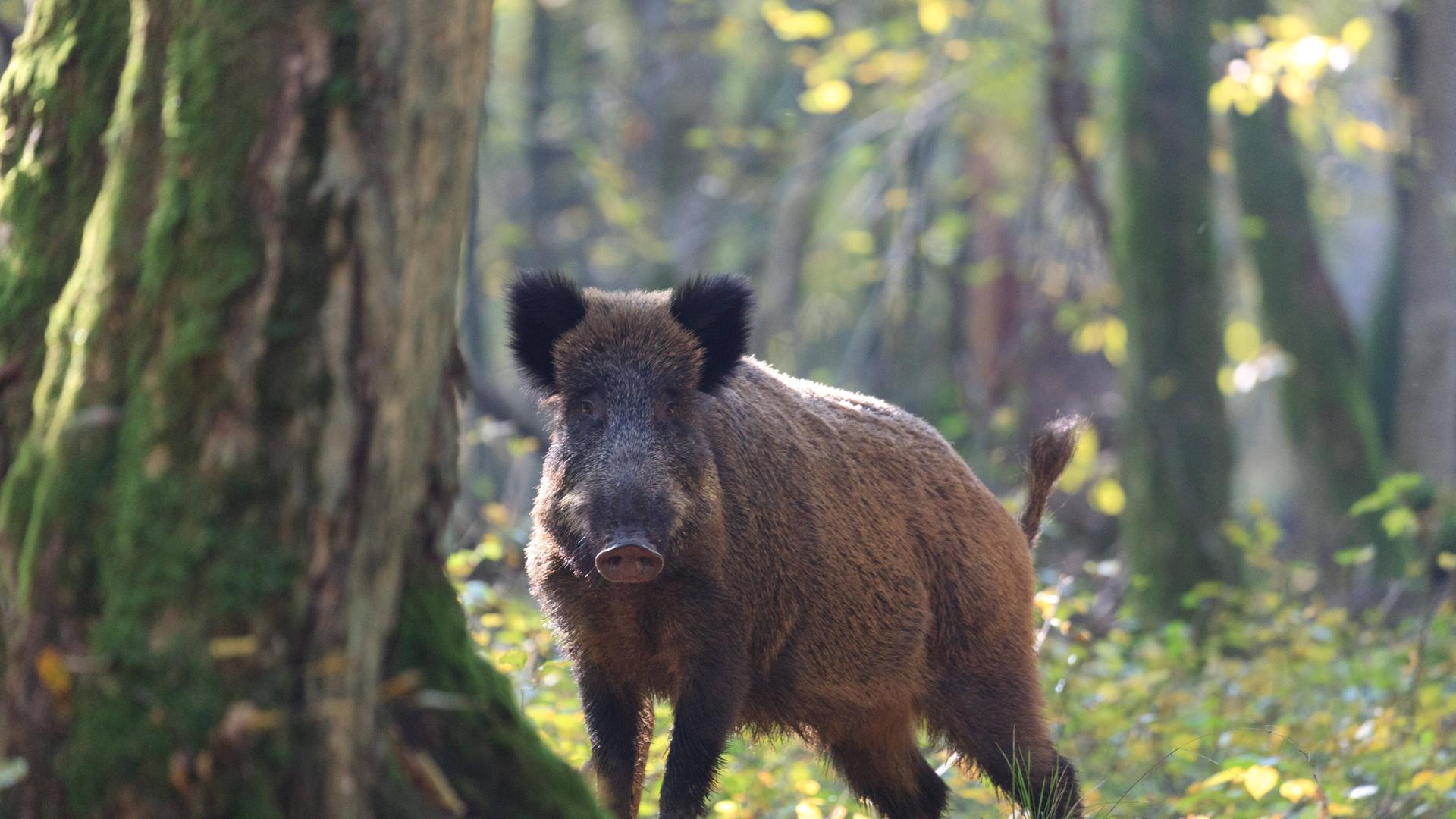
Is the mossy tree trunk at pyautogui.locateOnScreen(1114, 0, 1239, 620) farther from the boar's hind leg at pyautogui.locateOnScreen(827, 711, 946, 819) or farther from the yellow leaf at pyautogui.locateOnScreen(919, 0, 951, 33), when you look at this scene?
the boar's hind leg at pyautogui.locateOnScreen(827, 711, 946, 819)

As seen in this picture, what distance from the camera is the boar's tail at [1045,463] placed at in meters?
5.80

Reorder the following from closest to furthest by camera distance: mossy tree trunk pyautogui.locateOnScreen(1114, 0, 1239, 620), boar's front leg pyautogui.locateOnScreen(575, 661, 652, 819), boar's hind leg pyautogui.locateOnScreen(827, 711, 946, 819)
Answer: boar's front leg pyautogui.locateOnScreen(575, 661, 652, 819)
boar's hind leg pyautogui.locateOnScreen(827, 711, 946, 819)
mossy tree trunk pyautogui.locateOnScreen(1114, 0, 1239, 620)

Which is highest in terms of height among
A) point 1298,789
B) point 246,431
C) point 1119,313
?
point 1119,313

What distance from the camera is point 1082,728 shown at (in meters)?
6.75

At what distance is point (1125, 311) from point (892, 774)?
24.3 ft

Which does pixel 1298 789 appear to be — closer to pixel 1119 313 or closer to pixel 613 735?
pixel 613 735

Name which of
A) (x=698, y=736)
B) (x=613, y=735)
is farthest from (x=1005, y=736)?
(x=613, y=735)

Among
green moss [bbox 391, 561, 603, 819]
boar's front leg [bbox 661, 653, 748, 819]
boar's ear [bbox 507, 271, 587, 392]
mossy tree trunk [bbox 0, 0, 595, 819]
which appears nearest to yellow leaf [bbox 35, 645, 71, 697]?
mossy tree trunk [bbox 0, 0, 595, 819]

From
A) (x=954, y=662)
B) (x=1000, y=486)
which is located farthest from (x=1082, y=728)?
(x=1000, y=486)

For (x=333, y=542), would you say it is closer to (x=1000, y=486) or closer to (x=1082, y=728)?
(x=1082, y=728)

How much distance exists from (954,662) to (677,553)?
134 cm

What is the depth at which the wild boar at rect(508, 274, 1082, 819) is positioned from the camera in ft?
14.6

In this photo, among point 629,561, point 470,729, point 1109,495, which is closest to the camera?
point 470,729

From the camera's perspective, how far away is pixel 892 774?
17.9 feet
